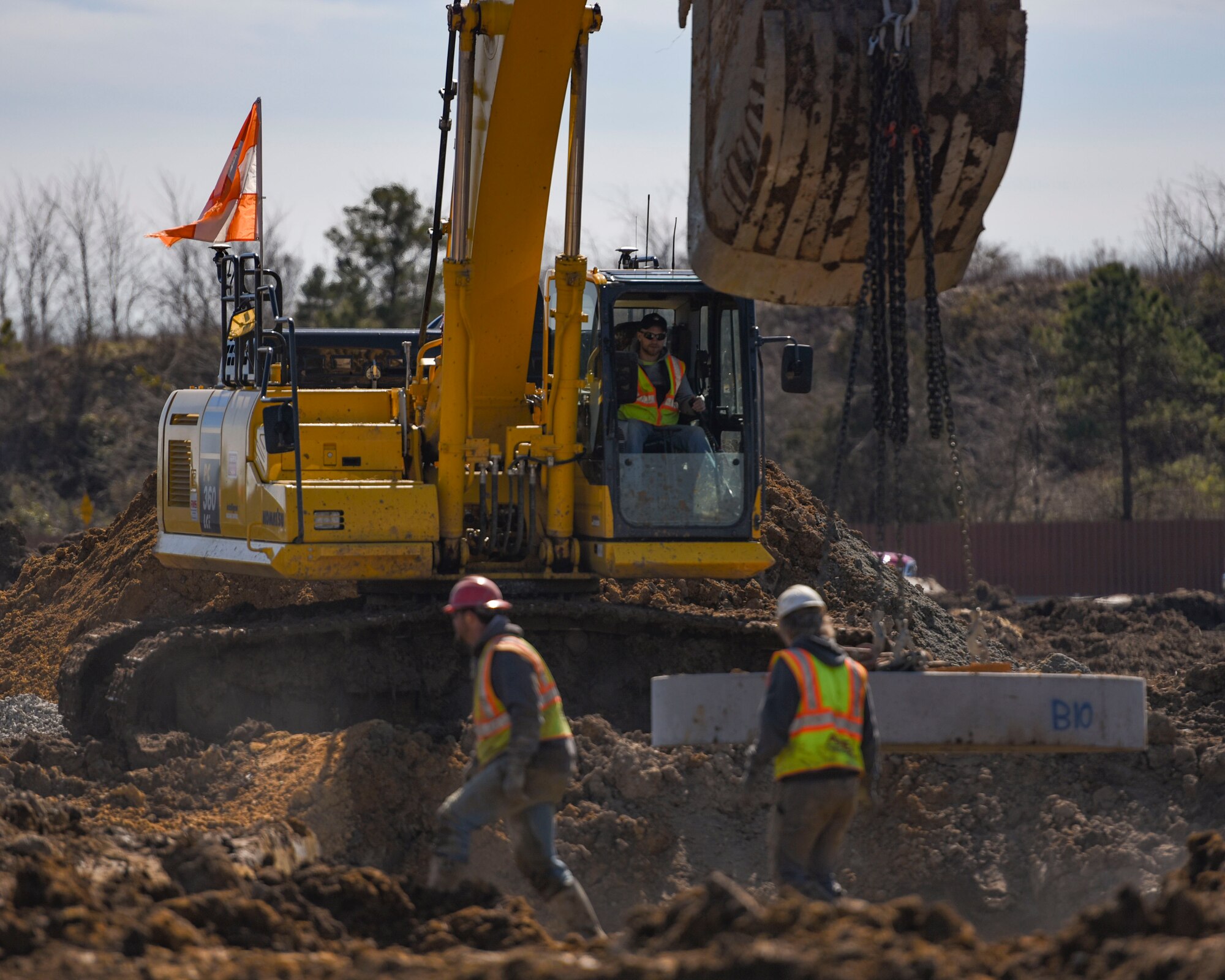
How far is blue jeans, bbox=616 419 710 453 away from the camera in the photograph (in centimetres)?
991

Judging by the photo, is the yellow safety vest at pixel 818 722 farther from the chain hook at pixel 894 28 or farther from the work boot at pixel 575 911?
the chain hook at pixel 894 28

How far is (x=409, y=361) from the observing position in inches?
444

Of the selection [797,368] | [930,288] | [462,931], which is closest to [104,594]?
[797,368]

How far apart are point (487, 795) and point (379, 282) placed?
32277mm

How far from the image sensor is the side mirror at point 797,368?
10.0m

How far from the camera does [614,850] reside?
8.45 meters

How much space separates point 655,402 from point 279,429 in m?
2.38

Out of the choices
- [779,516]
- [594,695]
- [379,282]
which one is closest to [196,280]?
[379,282]

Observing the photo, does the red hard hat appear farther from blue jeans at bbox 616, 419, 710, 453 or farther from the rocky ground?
blue jeans at bbox 616, 419, 710, 453

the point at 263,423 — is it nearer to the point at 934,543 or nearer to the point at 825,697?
the point at 825,697

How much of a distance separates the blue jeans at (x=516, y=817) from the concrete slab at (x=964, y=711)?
836 millimetres

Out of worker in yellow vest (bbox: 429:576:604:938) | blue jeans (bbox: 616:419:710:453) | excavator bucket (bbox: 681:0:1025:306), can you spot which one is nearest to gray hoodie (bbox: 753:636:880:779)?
worker in yellow vest (bbox: 429:576:604:938)

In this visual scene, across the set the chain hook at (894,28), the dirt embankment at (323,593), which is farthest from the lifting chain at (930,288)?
the dirt embankment at (323,593)

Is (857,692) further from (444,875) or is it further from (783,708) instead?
(444,875)
